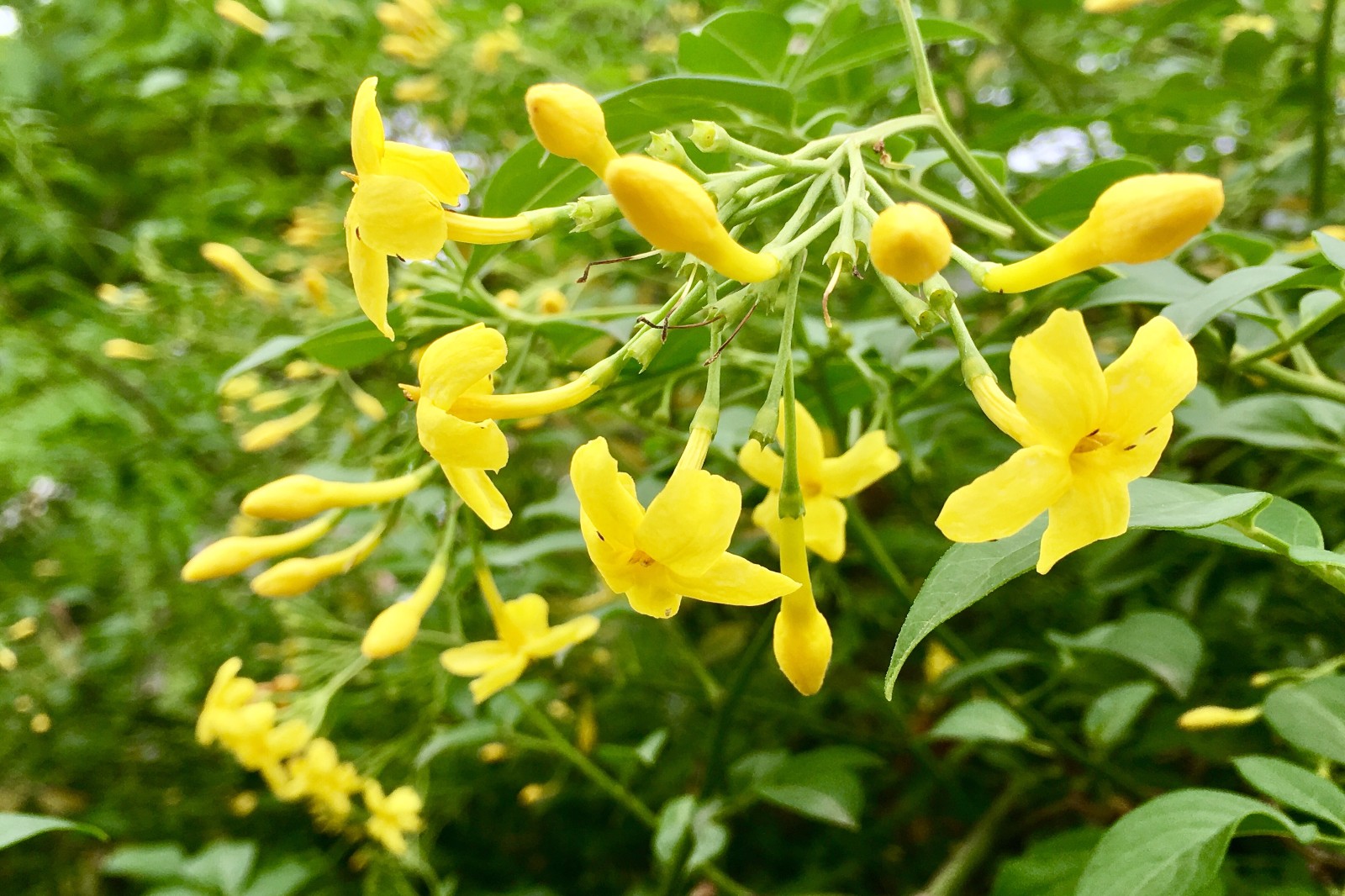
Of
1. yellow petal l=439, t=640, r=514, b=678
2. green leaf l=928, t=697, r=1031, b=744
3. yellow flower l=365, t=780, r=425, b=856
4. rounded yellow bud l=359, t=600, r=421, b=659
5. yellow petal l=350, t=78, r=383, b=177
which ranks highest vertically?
yellow petal l=350, t=78, r=383, b=177

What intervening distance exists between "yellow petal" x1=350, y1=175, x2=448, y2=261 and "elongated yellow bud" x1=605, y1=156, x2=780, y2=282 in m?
0.10

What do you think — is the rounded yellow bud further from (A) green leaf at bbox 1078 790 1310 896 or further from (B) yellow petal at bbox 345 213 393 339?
(A) green leaf at bbox 1078 790 1310 896

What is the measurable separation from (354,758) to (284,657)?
0.53 feet

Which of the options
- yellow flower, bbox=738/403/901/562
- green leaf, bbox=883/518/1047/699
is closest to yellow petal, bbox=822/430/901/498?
yellow flower, bbox=738/403/901/562

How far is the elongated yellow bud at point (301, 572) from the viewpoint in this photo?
0.58 meters

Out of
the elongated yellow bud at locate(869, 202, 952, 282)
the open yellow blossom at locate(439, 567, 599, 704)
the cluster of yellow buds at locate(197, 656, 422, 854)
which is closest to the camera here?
the elongated yellow bud at locate(869, 202, 952, 282)

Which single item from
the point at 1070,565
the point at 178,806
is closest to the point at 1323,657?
the point at 1070,565

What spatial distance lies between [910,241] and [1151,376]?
0.12m

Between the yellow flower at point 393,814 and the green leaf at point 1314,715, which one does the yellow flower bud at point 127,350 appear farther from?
the green leaf at point 1314,715

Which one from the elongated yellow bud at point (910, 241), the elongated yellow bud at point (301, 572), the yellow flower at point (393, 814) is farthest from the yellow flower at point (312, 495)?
the yellow flower at point (393, 814)

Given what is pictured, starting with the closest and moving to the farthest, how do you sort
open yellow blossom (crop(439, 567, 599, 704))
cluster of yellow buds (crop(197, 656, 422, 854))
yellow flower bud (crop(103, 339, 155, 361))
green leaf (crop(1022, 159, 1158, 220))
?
1. green leaf (crop(1022, 159, 1158, 220))
2. open yellow blossom (crop(439, 567, 599, 704))
3. cluster of yellow buds (crop(197, 656, 422, 854))
4. yellow flower bud (crop(103, 339, 155, 361))

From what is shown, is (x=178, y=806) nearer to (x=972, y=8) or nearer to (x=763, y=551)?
(x=763, y=551)

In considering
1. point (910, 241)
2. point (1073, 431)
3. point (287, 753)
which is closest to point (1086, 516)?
point (1073, 431)

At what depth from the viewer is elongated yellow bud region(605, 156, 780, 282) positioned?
1.09 ft
